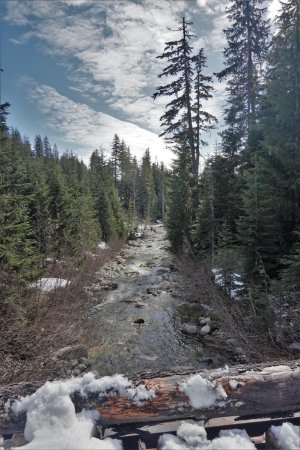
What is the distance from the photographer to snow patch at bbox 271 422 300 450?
1827 mm

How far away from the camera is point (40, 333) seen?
24.4 ft

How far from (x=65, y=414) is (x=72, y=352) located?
6650mm

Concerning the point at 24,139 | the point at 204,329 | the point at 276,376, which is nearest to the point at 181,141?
the point at 204,329

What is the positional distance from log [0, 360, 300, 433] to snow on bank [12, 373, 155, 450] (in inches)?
2.1

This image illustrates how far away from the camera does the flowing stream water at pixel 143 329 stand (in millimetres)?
7961

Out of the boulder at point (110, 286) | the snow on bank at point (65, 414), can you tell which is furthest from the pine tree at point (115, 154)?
the snow on bank at point (65, 414)

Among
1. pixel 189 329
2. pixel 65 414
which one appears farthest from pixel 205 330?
pixel 65 414

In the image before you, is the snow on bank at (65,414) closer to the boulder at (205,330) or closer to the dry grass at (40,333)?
the dry grass at (40,333)

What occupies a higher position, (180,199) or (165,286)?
(180,199)

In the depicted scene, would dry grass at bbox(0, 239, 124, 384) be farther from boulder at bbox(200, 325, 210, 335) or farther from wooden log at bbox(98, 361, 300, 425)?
wooden log at bbox(98, 361, 300, 425)

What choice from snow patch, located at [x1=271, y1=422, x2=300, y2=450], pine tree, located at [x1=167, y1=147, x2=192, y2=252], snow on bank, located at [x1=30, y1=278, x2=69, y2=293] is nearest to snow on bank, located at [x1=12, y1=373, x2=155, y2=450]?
snow patch, located at [x1=271, y1=422, x2=300, y2=450]

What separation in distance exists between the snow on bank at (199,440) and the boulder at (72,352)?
6569mm

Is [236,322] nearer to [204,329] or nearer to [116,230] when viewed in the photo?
[204,329]

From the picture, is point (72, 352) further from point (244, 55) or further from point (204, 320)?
point (244, 55)
